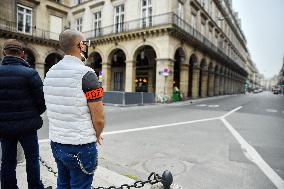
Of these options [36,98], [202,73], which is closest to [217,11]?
[202,73]

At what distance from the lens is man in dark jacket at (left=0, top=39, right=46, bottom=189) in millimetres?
2479

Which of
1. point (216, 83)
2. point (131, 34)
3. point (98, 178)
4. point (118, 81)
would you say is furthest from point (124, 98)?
point (216, 83)

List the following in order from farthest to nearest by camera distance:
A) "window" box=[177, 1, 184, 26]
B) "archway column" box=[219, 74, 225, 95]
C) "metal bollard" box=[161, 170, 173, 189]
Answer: "archway column" box=[219, 74, 225, 95] → "window" box=[177, 1, 184, 26] → "metal bollard" box=[161, 170, 173, 189]

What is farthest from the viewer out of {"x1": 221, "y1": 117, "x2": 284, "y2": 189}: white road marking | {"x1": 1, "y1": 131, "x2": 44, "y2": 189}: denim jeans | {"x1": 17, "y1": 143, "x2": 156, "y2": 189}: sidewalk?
{"x1": 221, "y1": 117, "x2": 284, "y2": 189}: white road marking

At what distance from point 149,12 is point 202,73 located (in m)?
12.2

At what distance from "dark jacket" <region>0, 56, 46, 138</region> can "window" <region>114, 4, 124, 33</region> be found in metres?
21.9

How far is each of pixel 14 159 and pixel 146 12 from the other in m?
21.0

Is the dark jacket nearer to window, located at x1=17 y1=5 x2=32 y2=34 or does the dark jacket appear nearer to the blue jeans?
the blue jeans

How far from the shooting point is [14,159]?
2693 millimetres

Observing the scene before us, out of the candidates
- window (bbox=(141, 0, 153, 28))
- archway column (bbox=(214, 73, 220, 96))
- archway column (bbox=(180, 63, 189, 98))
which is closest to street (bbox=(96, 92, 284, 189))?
archway column (bbox=(180, 63, 189, 98))

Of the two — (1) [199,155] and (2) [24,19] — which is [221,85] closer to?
(2) [24,19]

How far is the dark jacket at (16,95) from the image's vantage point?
2.47m

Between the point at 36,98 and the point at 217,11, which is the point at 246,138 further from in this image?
the point at 217,11

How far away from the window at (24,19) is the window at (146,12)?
12.6 meters
